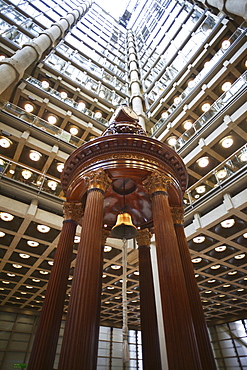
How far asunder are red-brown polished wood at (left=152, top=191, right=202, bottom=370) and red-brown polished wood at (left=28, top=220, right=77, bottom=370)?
8.51 feet

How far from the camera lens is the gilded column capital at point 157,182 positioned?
21.0ft

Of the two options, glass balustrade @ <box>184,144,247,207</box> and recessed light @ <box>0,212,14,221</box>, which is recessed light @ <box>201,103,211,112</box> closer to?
glass balustrade @ <box>184,144,247,207</box>

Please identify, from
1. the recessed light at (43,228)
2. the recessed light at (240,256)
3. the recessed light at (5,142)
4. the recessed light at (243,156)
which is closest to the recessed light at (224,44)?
the recessed light at (243,156)

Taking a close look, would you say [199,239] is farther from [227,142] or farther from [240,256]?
[227,142]

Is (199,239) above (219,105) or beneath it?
beneath

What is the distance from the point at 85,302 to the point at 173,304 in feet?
5.89

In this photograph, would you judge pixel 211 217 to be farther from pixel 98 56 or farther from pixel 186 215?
pixel 98 56

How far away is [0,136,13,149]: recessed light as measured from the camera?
14.9m

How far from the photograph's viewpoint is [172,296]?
476cm

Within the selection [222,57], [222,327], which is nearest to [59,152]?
[222,57]

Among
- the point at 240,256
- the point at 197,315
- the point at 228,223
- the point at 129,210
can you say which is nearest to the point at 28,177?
the point at 129,210

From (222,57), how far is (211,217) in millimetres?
14152

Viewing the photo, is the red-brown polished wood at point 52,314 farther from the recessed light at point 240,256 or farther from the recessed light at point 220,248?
the recessed light at point 240,256

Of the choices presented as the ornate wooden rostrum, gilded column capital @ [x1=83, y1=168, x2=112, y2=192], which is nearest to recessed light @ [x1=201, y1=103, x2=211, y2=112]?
the ornate wooden rostrum
